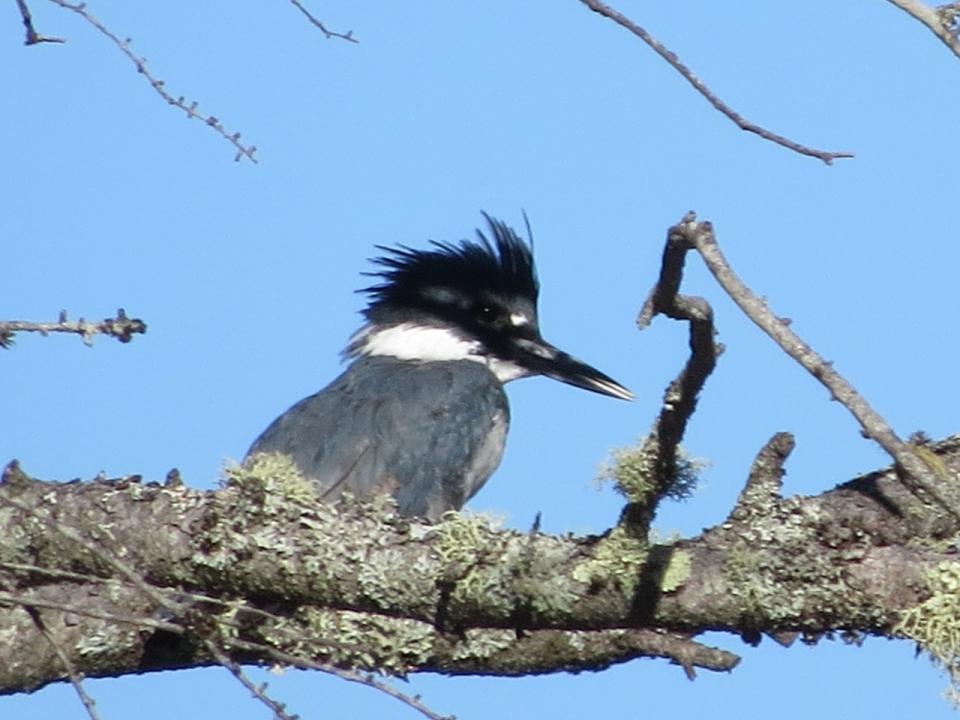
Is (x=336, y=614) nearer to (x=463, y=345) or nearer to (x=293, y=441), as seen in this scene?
(x=293, y=441)

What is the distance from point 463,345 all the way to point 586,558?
330 cm

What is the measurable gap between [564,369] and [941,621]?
10.8ft

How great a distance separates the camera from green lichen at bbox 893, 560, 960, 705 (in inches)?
105

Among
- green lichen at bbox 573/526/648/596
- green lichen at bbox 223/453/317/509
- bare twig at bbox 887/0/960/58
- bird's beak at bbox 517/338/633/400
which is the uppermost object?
bird's beak at bbox 517/338/633/400

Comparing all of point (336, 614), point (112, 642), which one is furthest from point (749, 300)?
point (112, 642)

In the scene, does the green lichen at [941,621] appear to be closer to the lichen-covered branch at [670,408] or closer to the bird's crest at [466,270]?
the lichen-covered branch at [670,408]

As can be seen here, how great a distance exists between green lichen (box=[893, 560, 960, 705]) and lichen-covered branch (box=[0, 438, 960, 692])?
0.02m

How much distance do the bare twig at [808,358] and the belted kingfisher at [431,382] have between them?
188 centimetres

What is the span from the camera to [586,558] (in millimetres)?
2766

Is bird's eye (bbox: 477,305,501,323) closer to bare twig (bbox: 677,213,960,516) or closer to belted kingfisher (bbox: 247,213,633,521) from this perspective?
belted kingfisher (bbox: 247,213,633,521)

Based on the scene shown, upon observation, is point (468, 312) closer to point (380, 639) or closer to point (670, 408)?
point (380, 639)

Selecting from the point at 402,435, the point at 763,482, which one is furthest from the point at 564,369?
the point at 763,482

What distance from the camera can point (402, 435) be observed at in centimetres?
491

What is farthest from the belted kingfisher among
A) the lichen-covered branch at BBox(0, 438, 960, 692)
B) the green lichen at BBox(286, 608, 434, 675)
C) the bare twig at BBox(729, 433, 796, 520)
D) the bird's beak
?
the bare twig at BBox(729, 433, 796, 520)
